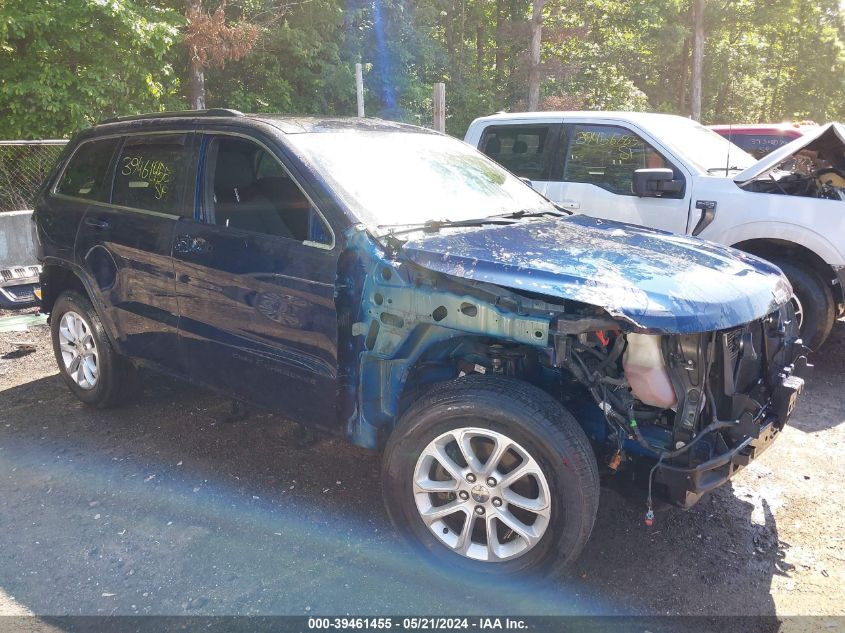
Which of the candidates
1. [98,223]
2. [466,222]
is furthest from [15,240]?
[466,222]

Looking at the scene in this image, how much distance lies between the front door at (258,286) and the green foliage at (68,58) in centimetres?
780

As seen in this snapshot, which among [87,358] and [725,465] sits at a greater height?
[725,465]

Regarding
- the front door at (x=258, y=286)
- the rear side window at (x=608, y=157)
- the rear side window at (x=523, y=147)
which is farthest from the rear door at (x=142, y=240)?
the rear side window at (x=608, y=157)

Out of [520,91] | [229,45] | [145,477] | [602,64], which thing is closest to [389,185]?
[145,477]

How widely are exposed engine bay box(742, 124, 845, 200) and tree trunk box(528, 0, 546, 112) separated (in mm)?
17945

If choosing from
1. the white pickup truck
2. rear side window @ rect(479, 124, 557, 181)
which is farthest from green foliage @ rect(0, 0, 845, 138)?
the white pickup truck

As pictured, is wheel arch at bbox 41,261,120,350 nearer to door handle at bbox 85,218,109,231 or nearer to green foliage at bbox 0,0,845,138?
door handle at bbox 85,218,109,231

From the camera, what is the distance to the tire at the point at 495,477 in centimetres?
250

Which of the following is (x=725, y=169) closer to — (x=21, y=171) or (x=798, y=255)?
(x=798, y=255)

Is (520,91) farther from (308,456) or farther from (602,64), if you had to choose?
(308,456)

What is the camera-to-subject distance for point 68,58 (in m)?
10.8

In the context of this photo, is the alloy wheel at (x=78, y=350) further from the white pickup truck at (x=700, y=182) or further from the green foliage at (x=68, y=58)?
the green foliage at (x=68, y=58)

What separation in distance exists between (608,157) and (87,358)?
4750 mm

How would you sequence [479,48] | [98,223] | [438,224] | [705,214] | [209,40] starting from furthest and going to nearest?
1. [479,48]
2. [209,40]
3. [705,214]
4. [98,223]
5. [438,224]
